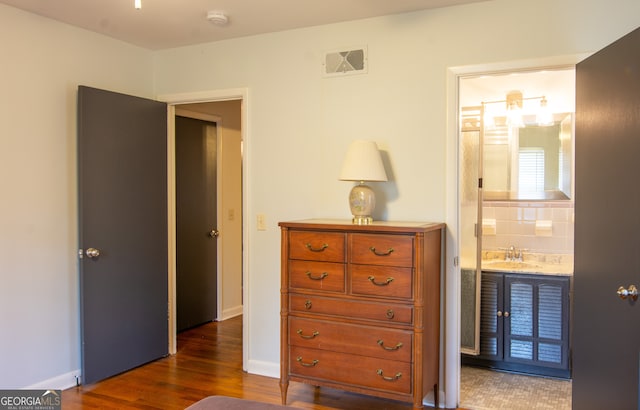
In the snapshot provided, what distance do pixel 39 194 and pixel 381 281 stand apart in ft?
7.46

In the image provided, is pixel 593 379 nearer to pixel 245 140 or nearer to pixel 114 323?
pixel 245 140

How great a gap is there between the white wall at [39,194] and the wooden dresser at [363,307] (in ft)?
5.14

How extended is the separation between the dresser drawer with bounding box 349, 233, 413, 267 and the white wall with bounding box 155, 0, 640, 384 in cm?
52

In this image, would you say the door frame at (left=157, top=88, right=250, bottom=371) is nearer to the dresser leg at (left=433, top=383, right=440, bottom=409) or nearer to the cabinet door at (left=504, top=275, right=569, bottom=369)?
the dresser leg at (left=433, top=383, right=440, bottom=409)

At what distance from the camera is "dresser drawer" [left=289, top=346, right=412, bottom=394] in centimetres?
279

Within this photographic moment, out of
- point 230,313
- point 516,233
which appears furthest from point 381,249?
point 230,313

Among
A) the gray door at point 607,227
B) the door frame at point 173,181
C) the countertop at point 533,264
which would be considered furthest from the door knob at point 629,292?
the door frame at point 173,181

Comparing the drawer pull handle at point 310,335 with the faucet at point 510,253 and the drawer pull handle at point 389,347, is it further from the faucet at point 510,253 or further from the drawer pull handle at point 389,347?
the faucet at point 510,253

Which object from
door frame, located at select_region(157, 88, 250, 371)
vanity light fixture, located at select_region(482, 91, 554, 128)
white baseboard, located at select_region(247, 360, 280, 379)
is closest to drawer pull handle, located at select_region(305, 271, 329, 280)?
door frame, located at select_region(157, 88, 250, 371)

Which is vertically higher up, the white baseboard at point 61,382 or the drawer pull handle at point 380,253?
the drawer pull handle at point 380,253

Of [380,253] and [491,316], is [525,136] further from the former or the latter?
[380,253]

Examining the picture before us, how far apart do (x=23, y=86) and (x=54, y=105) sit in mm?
228

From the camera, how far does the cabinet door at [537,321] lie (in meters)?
3.59

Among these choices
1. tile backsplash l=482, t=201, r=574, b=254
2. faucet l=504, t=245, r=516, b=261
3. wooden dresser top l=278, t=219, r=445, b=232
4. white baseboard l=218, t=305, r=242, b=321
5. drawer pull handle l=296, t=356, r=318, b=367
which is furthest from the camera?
white baseboard l=218, t=305, r=242, b=321
